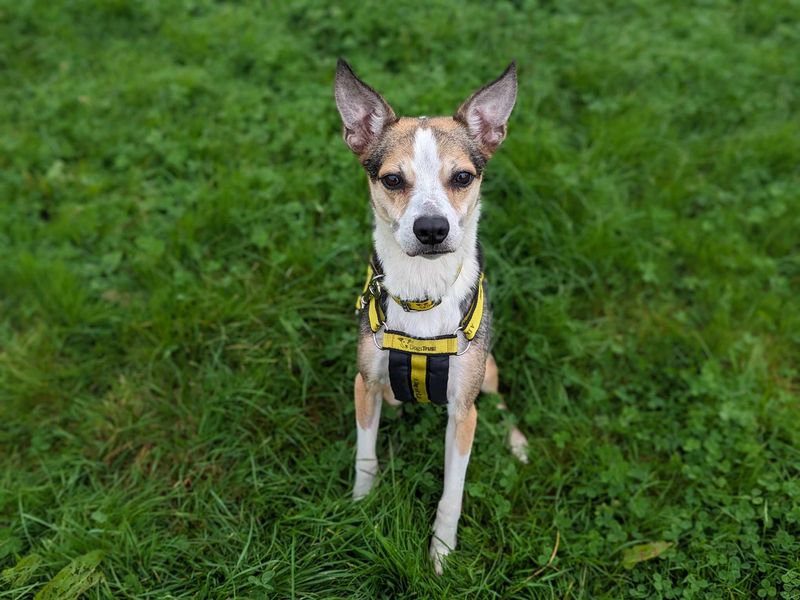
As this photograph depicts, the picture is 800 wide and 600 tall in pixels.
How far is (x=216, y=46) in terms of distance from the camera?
18.4 ft

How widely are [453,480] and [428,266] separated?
1.06 m

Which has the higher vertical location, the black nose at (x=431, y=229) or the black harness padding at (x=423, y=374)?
the black nose at (x=431, y=229)

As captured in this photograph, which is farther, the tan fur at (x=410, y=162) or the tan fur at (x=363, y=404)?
the tan fur at (x=363, y=404)

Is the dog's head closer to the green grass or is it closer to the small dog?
the small dog

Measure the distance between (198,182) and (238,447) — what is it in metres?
2.17

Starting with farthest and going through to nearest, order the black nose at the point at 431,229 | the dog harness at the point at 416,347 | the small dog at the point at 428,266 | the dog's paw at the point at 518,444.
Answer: the dog's paw at the point at 518,444, the dog harness at the point at 416,347, the small dog at the point at 428,266, the black nose at the point at 431,229

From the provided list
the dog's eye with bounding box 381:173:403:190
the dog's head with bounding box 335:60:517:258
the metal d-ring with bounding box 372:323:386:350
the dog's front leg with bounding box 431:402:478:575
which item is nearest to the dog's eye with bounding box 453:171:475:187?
the dog's head with bounding box 335:60:517:258

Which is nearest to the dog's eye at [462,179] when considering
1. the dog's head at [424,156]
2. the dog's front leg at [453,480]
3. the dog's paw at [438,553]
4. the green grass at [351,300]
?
the dog's head at [424,156]

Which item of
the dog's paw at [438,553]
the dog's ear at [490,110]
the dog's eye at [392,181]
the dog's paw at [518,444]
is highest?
the dog's ear at [490,110]

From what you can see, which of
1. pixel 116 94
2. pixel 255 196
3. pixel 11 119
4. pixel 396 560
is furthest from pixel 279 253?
pixel 11 119

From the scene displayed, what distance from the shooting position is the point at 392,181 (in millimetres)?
2715

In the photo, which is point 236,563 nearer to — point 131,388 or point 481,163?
point 131,388

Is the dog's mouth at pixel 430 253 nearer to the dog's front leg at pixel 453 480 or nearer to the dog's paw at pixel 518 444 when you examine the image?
the dog's front leg at pixel 453 480

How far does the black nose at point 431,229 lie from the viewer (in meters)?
2.50
